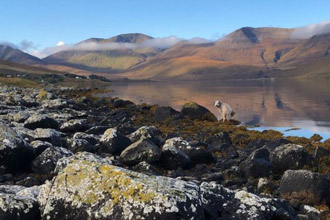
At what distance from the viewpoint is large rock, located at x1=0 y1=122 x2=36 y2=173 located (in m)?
11.7

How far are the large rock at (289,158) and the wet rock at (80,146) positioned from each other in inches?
318

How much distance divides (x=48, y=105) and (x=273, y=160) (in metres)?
27.9

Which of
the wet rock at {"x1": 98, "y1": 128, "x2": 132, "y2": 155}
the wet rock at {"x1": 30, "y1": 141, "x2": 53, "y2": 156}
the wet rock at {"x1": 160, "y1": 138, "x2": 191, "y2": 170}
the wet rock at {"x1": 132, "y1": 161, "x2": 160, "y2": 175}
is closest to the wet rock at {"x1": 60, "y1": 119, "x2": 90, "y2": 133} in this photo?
the wet rock at {"x1": 98, "y1": 128, "x2": 132, "y2": 155}

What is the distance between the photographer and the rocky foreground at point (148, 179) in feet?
21.3

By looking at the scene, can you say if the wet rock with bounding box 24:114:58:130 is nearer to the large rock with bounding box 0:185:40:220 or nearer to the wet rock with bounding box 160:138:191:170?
the wet rock with bounding box 160:138:191:170

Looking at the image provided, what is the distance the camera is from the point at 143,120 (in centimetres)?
3512

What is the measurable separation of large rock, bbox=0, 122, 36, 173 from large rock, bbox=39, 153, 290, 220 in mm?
5068

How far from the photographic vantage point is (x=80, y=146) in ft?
51.4

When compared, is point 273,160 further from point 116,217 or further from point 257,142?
point 116,217

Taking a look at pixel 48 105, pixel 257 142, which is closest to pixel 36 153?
pixel 257 142

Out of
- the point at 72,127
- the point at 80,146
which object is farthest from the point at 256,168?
the point at 72,127

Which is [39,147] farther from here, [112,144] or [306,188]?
[306,188]

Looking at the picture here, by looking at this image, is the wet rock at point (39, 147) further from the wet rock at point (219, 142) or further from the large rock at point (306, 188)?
the wet rock at point (219, 142)

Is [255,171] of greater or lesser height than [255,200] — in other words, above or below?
below
